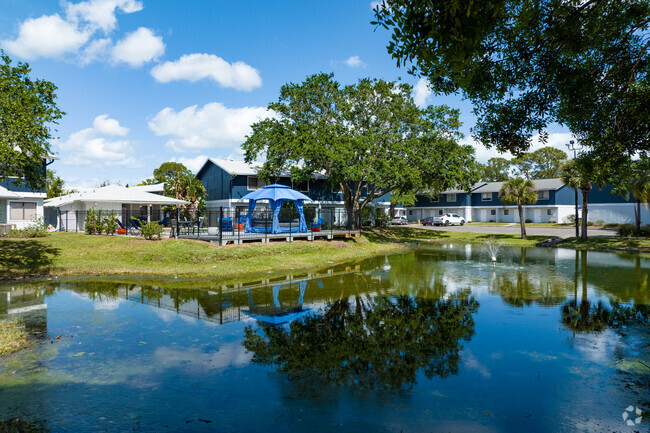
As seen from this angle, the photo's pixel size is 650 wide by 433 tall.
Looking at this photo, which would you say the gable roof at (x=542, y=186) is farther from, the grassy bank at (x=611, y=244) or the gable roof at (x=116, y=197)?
the gable roof at (x=116, y=197)

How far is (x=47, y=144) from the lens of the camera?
16859 millimetres

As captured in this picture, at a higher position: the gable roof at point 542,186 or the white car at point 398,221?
the gable roof at point 542,186

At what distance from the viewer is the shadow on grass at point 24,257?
17453mm

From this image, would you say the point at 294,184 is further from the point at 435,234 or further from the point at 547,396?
the point at 547,396

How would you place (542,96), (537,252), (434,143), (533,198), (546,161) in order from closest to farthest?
(542,96), (537,252), (434,143), (533,198), (546,161)

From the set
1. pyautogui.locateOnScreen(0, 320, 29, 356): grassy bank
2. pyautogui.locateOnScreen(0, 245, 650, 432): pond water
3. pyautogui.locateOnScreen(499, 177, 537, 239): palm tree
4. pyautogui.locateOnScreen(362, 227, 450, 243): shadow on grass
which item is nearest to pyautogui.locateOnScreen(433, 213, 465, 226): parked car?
pyautogui.locateOnScreen(362, 227, 450, 243): shadow on grass

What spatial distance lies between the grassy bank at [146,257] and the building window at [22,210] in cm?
635

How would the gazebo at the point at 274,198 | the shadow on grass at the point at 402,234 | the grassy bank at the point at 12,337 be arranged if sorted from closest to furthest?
1. the grassy bank at the point at 12,337
2. the gazebo at the point at 274,198
3. the shadow on grass at the point at 402,234

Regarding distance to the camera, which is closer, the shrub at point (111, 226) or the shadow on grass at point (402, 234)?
the shrub at point (111, 226)

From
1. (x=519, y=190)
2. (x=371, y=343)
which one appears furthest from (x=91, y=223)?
(x=519, y=190)

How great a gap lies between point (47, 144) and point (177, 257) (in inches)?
291

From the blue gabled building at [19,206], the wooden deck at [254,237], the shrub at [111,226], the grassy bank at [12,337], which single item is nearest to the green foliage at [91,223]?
the shrub at [111,226]

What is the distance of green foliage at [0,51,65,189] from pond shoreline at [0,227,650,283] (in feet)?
13.2

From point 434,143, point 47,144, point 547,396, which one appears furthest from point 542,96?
point 434,143
